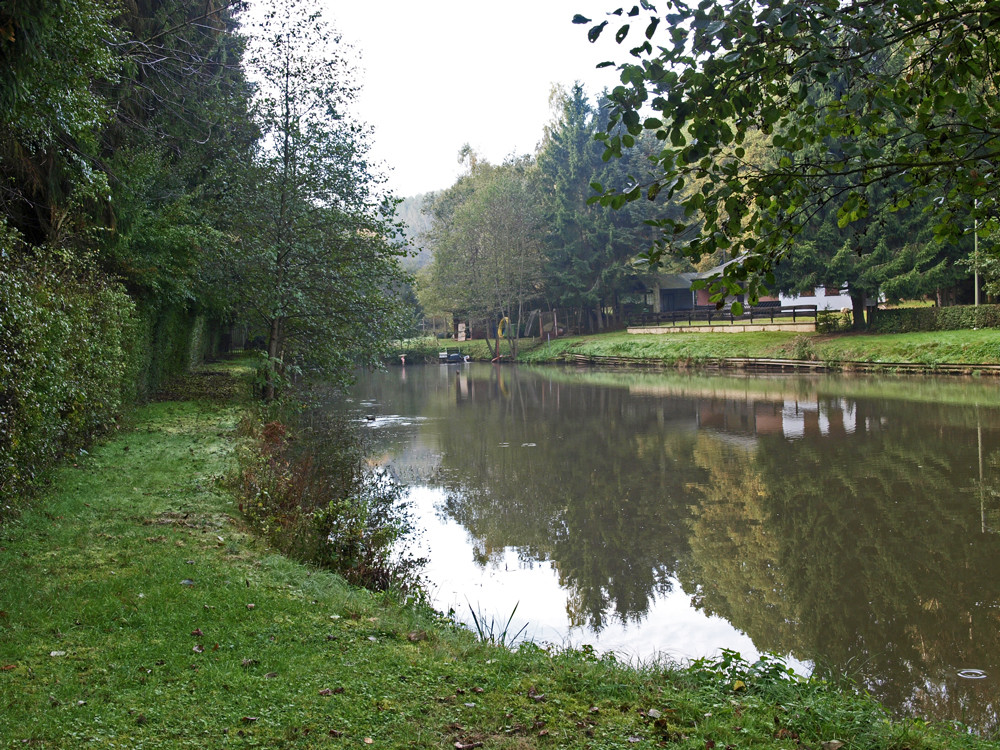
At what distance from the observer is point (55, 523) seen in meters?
Answer: 7.62

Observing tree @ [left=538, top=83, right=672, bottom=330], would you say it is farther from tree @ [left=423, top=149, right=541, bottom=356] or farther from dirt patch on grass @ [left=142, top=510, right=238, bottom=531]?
dirt patch on grass @ [left=142, top=510, right=238, bottom=531]

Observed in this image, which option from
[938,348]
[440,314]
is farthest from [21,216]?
[440,314]

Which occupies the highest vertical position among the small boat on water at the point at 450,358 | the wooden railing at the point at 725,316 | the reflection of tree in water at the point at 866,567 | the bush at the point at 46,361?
the wooden railing at the point at 725,316

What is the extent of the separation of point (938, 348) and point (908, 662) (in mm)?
27400

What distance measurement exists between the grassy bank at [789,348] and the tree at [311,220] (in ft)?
14.8

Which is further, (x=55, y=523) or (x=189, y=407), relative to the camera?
(x=189, y=407)

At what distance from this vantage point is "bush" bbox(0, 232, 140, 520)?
21.7ft

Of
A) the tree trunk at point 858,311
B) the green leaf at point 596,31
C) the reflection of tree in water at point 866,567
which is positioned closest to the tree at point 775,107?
the green leaf at point 596,31

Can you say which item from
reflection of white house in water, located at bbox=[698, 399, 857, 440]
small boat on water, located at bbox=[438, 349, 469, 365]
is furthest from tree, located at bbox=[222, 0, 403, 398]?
small boat on water, located at bbox=[438, 349, 469, 365]

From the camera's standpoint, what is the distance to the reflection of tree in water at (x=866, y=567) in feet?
20.6

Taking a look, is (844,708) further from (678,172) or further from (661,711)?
(678,172)

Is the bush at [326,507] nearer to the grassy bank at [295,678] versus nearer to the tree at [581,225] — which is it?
the grassy bank at [295,678]

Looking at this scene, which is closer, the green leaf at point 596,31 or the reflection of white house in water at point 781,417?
the green leaf at point 596,31

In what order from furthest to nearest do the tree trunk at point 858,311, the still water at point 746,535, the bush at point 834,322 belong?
the bush at point 834,322
the tree trunk at point 858,311
the still water at point 746,535
